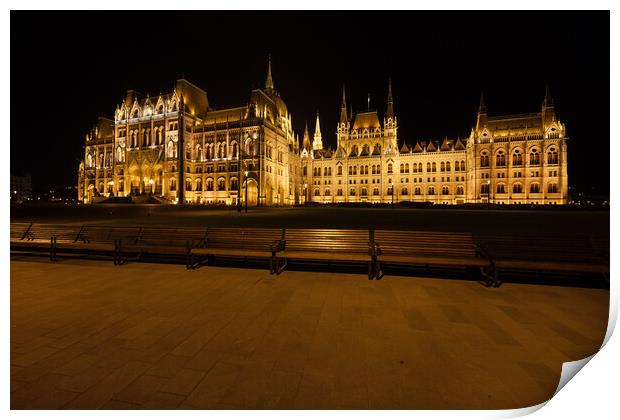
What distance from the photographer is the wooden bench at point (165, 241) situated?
8164 millimetres

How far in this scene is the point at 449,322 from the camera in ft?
14.4

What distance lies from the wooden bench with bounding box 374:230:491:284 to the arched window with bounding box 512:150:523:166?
74.4 meters

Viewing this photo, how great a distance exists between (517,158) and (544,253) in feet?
245

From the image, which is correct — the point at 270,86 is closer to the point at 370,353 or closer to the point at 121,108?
the point at 121,108

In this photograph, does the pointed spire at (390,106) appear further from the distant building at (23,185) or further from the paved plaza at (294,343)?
the distant building at (23,185)

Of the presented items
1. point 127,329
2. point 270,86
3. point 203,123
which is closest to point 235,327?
point 127,329

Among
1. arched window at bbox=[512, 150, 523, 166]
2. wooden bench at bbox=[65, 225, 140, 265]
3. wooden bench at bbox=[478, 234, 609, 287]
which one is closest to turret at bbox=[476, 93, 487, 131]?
arched window at bbox=[512, 150, 523, 166]

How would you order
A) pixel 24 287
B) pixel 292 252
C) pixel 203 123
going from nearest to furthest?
pixel 24 287 → pixel 292 252 → pixel 203 123

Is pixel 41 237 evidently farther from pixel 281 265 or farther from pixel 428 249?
pixel 428 249

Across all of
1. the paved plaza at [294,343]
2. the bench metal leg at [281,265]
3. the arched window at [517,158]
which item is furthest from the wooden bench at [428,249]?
the arched window at [517,158]

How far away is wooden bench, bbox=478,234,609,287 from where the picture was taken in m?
6.05

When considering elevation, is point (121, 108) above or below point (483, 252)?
above

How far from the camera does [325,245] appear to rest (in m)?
7.59

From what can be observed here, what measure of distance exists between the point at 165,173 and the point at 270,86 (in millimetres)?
39474
